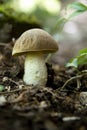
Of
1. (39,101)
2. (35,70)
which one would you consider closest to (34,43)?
(35,70)

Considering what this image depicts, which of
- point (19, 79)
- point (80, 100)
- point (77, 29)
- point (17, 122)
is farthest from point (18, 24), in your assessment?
point (77, 29)

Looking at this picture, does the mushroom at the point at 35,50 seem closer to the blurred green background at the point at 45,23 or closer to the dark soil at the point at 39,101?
the dark soil at the point at 39,101

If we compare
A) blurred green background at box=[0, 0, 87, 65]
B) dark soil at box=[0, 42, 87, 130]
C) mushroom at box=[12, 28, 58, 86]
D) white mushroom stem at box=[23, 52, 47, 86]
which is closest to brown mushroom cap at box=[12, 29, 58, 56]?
mushroom at box=[12, 28, 58, 86]

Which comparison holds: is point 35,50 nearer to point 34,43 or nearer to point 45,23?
point 34,43

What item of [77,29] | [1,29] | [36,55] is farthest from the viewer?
[77,29]

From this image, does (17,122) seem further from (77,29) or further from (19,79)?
(77,29)

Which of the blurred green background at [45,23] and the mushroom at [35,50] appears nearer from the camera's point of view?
the mushroom at [35,50]

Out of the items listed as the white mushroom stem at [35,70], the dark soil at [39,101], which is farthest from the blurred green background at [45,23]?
the white mushroom stem at [35,70]
